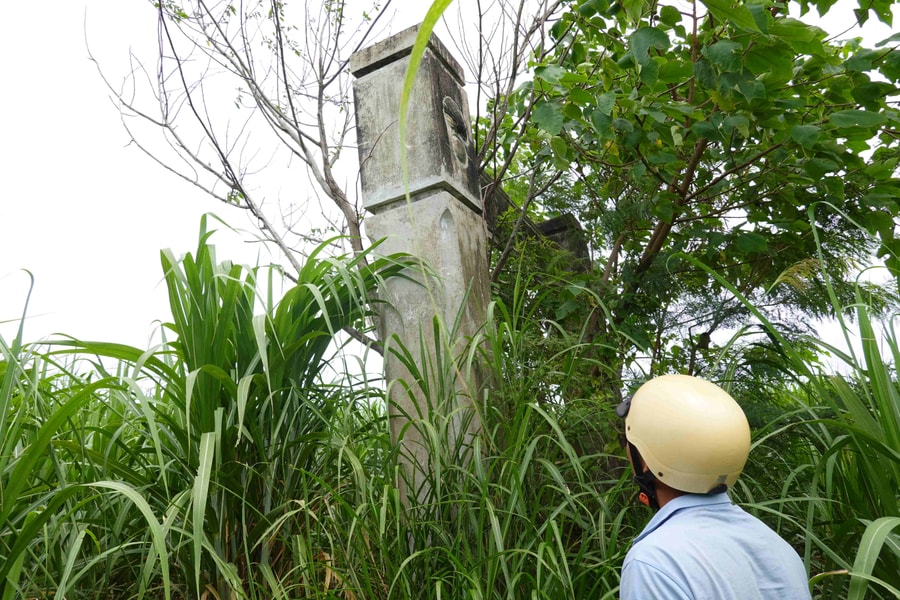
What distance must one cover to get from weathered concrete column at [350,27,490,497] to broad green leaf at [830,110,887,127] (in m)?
1.17

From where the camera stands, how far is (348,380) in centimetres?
211

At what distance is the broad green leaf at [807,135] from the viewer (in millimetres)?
2379

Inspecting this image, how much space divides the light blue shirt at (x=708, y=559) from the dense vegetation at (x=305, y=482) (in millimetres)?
490

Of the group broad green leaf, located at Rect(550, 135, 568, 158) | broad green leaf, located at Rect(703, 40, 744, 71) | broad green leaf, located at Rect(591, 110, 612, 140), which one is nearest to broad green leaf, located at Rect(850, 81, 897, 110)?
broad green leaf, located at Rect(703, 40, 744, 71)

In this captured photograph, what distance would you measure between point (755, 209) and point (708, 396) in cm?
217

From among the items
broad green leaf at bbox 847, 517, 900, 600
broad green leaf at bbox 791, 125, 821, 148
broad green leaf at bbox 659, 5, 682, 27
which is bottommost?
broad green leaf at bbox 847, 517, 900, 600

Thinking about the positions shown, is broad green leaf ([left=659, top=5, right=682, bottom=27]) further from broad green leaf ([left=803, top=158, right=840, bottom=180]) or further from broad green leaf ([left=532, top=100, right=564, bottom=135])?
broad green leaf ([left=803, top=158, right=840, bottom=180])

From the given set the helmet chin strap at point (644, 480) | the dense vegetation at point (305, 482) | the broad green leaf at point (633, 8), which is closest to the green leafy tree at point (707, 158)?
the broad green leaf at point (633, 8)

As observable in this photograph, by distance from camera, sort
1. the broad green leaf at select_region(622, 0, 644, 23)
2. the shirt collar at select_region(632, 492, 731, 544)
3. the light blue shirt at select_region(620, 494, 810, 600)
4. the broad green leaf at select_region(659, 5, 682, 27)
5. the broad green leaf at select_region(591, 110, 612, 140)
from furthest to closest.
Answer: the broad green leaf at select_region(659, 5, 682, 27)
the broad green leaf at select_region(591, 110, 612, 140)
the broad green leaf at select_region(622, 0, 644, 23)
the shirt collar at select_region(632, 492, 731, 544)
the light blue shirt at select_region(620, 494, 810, 600)

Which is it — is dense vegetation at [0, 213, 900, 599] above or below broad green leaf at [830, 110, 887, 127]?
below

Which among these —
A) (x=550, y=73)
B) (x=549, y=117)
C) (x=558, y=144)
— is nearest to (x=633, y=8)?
(x=550, y=73)

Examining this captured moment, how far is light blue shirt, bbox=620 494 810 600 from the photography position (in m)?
1.03

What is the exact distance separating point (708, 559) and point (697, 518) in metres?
0.08

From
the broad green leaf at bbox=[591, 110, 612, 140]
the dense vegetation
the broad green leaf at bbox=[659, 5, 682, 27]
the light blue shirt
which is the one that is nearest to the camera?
the light blue shirt
